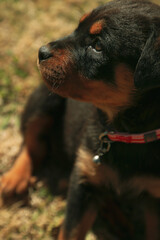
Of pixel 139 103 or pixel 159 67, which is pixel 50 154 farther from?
pixel 159 67

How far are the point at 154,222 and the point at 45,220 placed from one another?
3.46 ft

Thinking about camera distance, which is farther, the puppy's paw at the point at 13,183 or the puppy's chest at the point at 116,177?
the puppy's paw at the point at 13,183

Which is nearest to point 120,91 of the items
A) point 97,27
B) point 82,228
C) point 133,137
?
point 133,137

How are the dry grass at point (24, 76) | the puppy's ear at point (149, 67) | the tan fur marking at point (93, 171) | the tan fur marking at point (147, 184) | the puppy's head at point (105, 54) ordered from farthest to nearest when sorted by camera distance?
the dry grass at point (24, 76)
the tan fur marking at point (93, 171)
the tan fur marking at point (147, 184)
the puppy's head at point (105, 54)
the puppy's ear at point (149, 67)

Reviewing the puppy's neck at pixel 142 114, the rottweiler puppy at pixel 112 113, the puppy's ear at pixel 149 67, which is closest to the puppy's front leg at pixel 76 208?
the rottweiler puppy at pixel 112 113

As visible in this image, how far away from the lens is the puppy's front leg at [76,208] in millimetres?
3088

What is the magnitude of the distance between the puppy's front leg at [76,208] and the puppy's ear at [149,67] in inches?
45.3

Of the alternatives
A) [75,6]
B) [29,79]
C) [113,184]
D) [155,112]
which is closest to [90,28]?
[155,112]

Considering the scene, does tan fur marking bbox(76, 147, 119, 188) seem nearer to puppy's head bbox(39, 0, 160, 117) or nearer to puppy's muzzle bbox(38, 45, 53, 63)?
puppy's head bbox(39, 0, 160, 117)

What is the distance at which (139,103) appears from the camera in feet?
8.71

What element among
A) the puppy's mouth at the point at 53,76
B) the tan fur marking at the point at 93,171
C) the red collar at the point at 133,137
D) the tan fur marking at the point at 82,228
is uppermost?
the puppy's mouth at the point at 53,76

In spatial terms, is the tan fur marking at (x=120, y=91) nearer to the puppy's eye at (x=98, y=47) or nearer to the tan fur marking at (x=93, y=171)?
the puppy's eye at (x=98, y=47)

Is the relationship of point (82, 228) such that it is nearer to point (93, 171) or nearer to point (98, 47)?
point (93, 171)

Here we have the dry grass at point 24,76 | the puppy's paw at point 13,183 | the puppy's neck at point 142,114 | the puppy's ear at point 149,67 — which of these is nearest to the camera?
the puppy's ear at point 149,67
